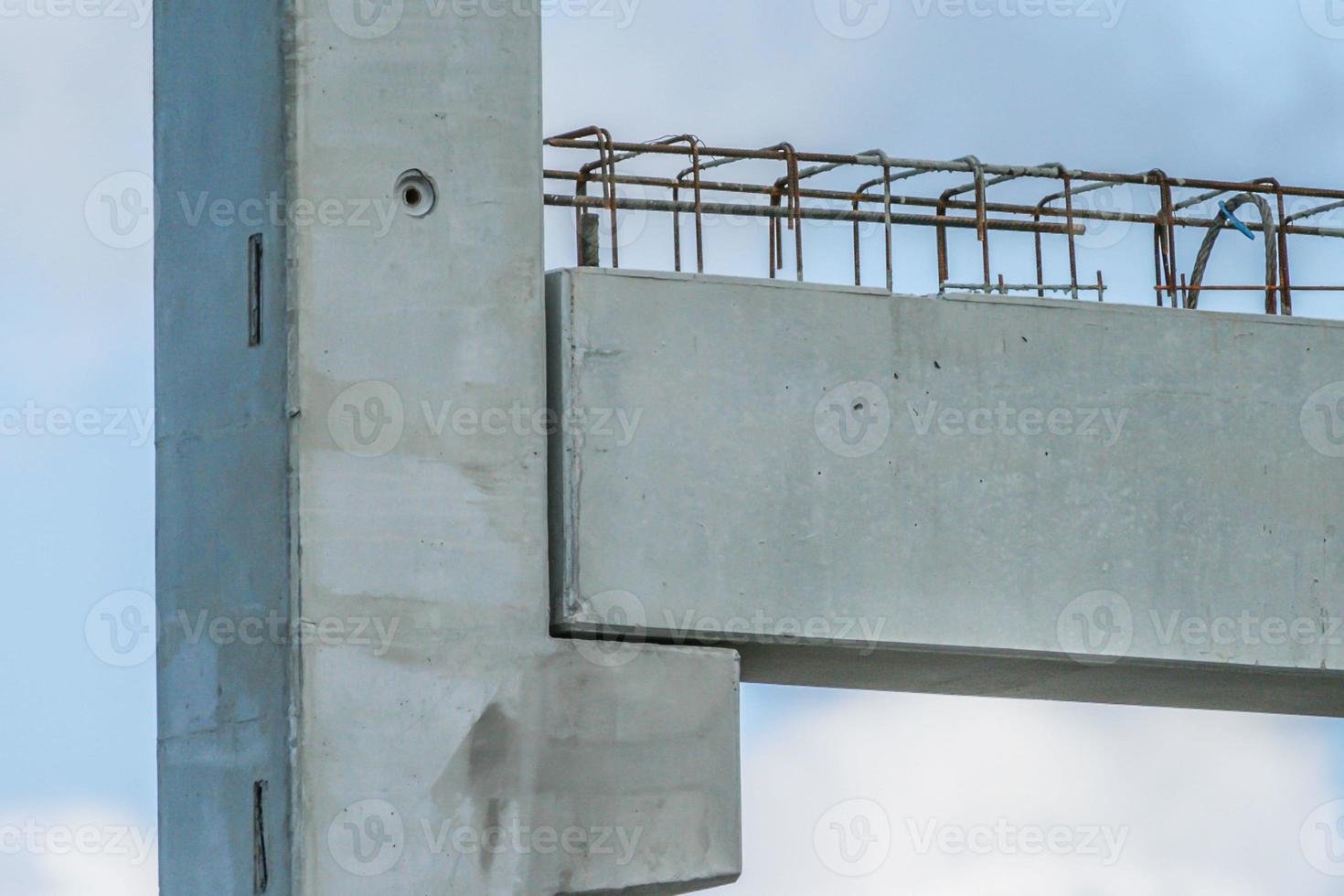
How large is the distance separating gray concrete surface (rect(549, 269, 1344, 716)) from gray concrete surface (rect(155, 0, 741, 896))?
32cm

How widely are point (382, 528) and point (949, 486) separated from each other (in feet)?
9.61

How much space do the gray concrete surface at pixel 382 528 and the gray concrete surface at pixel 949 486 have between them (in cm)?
32

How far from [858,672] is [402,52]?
3.99m

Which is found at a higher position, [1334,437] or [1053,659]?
[1334,437]

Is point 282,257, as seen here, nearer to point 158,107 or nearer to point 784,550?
point 158,107

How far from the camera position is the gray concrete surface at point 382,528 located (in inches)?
440

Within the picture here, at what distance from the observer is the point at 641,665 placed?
39.1 ft

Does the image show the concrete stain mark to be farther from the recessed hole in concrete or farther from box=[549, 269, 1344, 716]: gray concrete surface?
the recessed hole in concrete

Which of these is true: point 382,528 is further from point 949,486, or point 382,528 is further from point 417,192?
point 949,486

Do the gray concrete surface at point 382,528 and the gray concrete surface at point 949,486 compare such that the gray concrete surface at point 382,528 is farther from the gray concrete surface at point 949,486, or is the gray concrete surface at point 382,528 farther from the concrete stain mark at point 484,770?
the gray concrete surface at point 949,486

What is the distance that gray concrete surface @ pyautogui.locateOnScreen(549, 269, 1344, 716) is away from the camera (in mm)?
12016

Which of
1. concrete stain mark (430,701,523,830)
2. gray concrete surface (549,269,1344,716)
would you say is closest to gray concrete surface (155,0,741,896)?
concrete stain mark (430,701,523,830)

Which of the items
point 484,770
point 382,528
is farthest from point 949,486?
point 382,528

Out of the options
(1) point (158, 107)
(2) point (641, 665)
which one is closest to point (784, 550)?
(2) point (641, 665)
